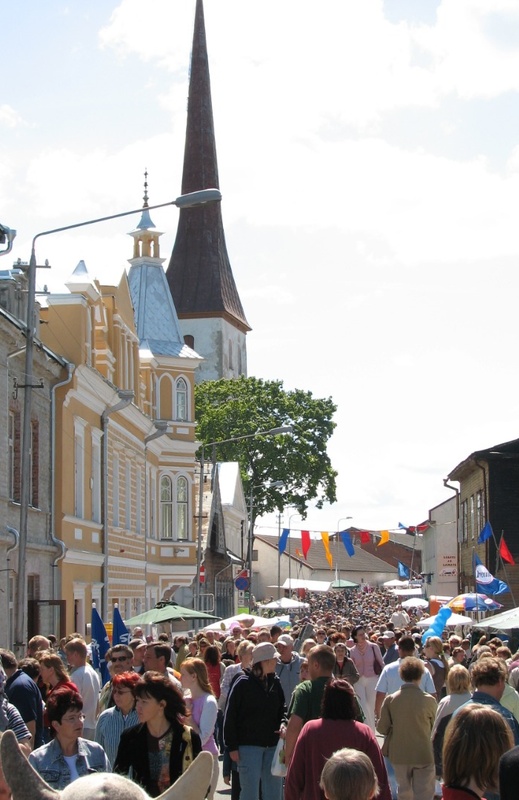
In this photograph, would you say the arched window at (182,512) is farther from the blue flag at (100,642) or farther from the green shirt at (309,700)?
the green shirt at (309,700)

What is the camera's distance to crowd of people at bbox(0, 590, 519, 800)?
5855 millimetres

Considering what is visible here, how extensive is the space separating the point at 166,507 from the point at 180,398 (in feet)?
11.3

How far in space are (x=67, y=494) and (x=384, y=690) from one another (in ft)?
50.7

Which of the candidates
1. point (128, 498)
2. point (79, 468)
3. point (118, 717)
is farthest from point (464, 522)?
point (118, 717)

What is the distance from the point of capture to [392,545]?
170500 millimetres

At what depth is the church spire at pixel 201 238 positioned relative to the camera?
100 meters

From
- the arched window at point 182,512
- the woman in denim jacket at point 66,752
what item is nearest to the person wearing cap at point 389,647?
the woman in denim jacket at point 66,752

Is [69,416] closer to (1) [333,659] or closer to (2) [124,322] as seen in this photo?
(2) [124,322]

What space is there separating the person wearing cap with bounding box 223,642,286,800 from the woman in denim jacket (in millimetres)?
4071

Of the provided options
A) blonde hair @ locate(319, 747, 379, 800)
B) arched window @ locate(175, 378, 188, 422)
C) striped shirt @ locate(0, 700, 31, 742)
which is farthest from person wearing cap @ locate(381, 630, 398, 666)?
arched window @ locate(175, 378, 188, 422)

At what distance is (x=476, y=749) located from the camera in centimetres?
583

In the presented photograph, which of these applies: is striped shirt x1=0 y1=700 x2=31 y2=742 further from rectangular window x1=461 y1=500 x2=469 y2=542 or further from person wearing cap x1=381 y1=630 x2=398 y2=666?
rectangular window x1=461 y1=500 x2=469 y2=542

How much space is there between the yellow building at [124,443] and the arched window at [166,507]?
31 millimetres

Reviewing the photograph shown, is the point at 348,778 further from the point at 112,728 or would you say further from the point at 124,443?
the point at 124,443
